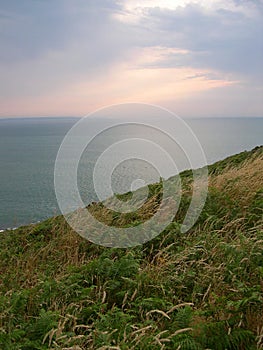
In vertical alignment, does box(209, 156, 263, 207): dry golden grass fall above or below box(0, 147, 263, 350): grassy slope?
above

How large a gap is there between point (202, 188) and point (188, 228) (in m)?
1.82

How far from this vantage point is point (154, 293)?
434 cm

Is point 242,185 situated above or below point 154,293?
above

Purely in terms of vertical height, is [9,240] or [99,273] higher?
[99,273]

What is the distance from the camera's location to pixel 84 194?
79.8 ft

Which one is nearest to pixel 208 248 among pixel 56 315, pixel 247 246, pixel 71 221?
pixel 247 246

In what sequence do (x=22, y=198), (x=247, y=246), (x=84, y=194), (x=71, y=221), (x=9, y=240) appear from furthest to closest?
(x=22, y=198) < (x=84, y=194) < (x=9, y=240) < (x=71, y=221) < (x=247, y=246)

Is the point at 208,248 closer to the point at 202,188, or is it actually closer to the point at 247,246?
the point at 247,246

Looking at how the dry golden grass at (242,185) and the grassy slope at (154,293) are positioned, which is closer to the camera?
the grassy slope at (154,293)

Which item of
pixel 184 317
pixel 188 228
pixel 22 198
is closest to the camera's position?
pixel 184 317

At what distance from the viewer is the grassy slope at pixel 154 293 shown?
10.4 ft

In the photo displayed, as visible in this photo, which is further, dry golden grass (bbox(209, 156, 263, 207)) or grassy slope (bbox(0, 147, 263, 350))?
dry golden grass (bbox(209, 156, 263, 207))

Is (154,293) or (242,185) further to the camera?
(242,185)

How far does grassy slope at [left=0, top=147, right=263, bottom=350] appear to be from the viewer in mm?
3166
